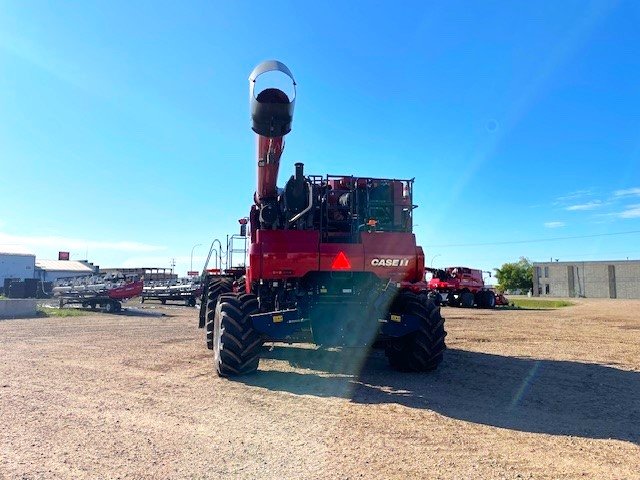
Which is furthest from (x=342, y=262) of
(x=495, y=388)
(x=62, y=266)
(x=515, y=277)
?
(x=515, y=277)

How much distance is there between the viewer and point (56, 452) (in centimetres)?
469

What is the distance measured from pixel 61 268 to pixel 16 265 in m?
10.8

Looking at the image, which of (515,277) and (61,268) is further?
(515,277)

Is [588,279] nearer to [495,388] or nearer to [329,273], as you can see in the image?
[495,388]

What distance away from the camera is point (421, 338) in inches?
335

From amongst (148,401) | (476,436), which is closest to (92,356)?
(148,401)

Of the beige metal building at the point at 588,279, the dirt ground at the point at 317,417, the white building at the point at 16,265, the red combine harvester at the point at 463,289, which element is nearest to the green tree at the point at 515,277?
the beige metal building at the point at 588,279

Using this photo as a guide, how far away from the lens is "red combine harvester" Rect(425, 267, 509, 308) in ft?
112

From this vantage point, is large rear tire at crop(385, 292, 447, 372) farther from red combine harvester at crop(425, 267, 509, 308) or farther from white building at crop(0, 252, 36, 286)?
white building at crop(0, 252, 36, 286)

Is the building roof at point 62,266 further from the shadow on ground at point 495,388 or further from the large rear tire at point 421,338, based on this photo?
the large rear tire at point 421,338

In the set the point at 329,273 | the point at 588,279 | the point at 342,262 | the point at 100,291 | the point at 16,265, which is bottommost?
the point at 100,291

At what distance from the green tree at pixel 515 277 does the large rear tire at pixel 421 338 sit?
311 ft

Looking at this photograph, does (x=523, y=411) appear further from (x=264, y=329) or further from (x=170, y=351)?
(x=170, y=351)

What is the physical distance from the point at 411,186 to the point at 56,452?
6.27 meters
